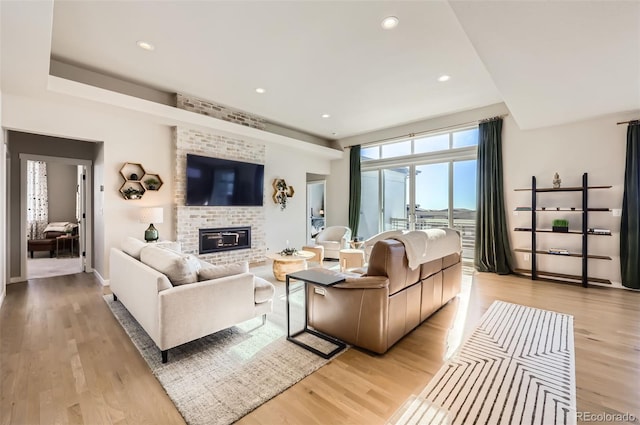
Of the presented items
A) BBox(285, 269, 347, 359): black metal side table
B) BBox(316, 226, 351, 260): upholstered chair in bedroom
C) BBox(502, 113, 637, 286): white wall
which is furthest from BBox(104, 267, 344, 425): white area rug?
BBox(502, 113, 637, 286): white wall

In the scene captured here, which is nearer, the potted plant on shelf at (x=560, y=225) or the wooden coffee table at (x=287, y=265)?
the wooden coffee table at (x=287, y=265)

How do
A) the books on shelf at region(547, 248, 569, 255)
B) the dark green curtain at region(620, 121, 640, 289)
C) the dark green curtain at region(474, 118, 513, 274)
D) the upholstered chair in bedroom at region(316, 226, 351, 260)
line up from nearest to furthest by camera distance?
the dark green curtain at region(620, 121, 640, 289), the books on shelf at region(547, 248, 569, 255), the dark green curtain at region(474, 118, 513, 274), the upholstered chair in bedroom at region(316, 226, 351, 260)

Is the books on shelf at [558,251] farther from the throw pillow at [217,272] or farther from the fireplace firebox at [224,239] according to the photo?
the fireplace firebox at [224,239]

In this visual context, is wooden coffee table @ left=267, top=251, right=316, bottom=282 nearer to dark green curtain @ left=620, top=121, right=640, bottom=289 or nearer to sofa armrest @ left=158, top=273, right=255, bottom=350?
sofa armrest @ left=158, top=273, right=255, bottom=350

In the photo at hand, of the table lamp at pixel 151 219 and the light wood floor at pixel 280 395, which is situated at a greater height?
the table lamp at pixel 151 219

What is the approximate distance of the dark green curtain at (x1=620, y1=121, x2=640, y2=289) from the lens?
404 cm

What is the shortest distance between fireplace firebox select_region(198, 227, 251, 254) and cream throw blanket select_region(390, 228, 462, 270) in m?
3.87

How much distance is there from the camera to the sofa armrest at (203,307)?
2.15 metres

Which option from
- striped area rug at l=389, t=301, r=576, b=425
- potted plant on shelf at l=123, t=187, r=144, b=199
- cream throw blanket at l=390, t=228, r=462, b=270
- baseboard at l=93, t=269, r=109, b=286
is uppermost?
potted plant on shelf at l=123, t=187, r=144, b=199

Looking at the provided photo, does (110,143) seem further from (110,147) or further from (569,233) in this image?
(569,233)

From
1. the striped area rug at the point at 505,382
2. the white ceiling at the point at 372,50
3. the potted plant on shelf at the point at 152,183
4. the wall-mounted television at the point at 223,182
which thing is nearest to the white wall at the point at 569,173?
the white ceiling at the point at 372,50

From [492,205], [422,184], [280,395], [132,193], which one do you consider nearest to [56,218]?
[132,193]

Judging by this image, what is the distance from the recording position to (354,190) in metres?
7.43

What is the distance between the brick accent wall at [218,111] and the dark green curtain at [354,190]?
259cm
